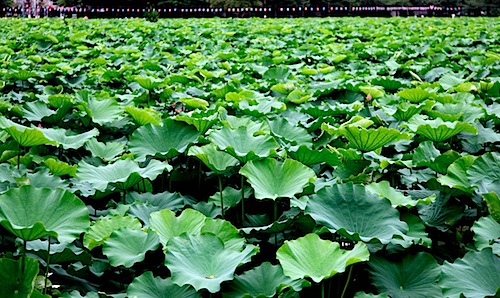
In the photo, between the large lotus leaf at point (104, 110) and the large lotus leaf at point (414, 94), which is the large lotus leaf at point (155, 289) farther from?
the large lotus leaf at point (414, 94)

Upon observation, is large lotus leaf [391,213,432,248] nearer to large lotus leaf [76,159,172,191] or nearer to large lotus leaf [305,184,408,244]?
large lotus leaf [305,184,408,244]

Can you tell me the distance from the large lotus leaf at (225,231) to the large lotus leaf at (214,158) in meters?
0.23

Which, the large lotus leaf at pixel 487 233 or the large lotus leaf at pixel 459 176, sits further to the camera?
the large lotus leaf at pixel 459 176

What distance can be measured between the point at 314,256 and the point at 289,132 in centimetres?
77

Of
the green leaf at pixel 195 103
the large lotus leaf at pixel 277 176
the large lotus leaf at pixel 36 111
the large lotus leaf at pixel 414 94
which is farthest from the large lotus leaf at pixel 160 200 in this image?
the large lotus leaf at pixel 414 94

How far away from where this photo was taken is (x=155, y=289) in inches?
40.6

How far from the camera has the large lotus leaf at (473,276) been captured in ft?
3.16

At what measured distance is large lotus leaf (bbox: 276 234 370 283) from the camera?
0.99m

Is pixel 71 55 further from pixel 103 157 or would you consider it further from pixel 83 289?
pixel 83 289

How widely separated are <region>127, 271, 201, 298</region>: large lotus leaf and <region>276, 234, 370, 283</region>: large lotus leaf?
19cm

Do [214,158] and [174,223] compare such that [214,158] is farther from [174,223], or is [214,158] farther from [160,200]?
[174,223]

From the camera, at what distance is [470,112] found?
1912 mm

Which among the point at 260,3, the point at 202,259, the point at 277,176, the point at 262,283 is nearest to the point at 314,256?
the point at 262,283

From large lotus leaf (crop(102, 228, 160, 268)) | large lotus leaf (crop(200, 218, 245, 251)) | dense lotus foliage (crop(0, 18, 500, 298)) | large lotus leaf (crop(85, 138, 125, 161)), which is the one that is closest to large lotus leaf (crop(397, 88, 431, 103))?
dense lotus foliage (crop(0, 18, 500, 298))
